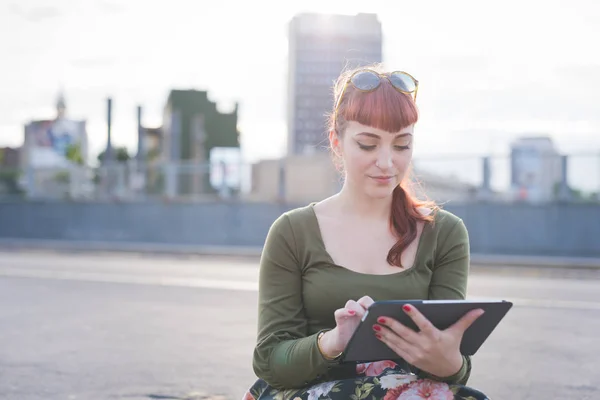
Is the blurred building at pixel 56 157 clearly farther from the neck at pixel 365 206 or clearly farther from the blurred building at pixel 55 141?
the neck at pixel 365 206

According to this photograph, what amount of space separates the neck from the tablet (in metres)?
0.56

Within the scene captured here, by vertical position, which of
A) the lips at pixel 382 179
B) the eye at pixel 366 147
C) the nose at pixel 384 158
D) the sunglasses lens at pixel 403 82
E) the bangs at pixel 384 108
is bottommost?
the lips at pixel 382 179

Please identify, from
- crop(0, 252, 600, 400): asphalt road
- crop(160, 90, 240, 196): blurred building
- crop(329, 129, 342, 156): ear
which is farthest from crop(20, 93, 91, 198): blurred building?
crop(329, 129, 342, 156): ear

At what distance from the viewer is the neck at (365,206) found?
120 inches

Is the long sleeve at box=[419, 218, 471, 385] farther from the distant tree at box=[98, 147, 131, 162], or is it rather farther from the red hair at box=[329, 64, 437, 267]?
the distant tree at box=[98, 147, 131, 162]

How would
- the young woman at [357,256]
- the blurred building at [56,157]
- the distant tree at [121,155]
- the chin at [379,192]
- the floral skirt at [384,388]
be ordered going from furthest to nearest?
the distant tree at [121,155]
the blurred building at [56,157]
the chin at [379,192]
the young woman at [357,256]
the floral skirt at [384,388]

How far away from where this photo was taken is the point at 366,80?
2861 millimetres

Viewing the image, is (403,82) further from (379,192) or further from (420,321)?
(420,321)

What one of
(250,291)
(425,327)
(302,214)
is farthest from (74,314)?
(425,327)

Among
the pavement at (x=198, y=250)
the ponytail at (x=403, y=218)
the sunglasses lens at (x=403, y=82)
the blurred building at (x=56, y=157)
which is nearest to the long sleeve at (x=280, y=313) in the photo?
the ponytail at (x=403, y=218)

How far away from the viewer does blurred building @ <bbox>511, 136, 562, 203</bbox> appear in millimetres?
18406

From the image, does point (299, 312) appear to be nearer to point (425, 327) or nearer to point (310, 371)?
point (310, 371)

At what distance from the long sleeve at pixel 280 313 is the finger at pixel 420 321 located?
1.46 ft

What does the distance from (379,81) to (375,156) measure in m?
0.24
